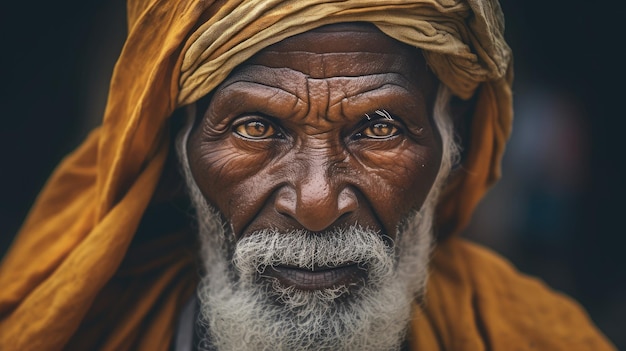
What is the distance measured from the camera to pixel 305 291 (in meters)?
1.91

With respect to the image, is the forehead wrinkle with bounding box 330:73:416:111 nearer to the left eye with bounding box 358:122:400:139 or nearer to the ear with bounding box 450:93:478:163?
the left eye with bounding box 358:122:400:139

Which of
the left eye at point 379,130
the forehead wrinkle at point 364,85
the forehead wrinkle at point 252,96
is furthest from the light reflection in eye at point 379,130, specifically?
the forehead wrinkle at point 252,96

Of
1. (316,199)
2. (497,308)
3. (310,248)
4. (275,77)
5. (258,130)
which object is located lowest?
(497,308)

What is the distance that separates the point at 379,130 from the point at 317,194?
296mm

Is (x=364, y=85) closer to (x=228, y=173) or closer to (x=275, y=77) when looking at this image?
(x=275, y=77)

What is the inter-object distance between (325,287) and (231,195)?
1.23ft

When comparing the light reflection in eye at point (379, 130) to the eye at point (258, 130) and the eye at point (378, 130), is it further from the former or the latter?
the eye at point (258, 130)

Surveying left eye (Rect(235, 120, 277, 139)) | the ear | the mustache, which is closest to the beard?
the mustache

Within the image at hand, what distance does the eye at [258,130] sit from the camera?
1905mm

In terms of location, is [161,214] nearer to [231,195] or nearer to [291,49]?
[231,195]

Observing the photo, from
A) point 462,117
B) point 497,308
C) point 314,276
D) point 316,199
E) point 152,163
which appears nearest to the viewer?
point 316,199

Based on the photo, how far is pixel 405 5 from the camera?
1.79m

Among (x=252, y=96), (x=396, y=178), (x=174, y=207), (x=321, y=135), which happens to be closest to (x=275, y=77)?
(x=252, y=96)

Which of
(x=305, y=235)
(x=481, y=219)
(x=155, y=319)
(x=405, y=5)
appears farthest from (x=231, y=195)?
(x=481, y=219)
